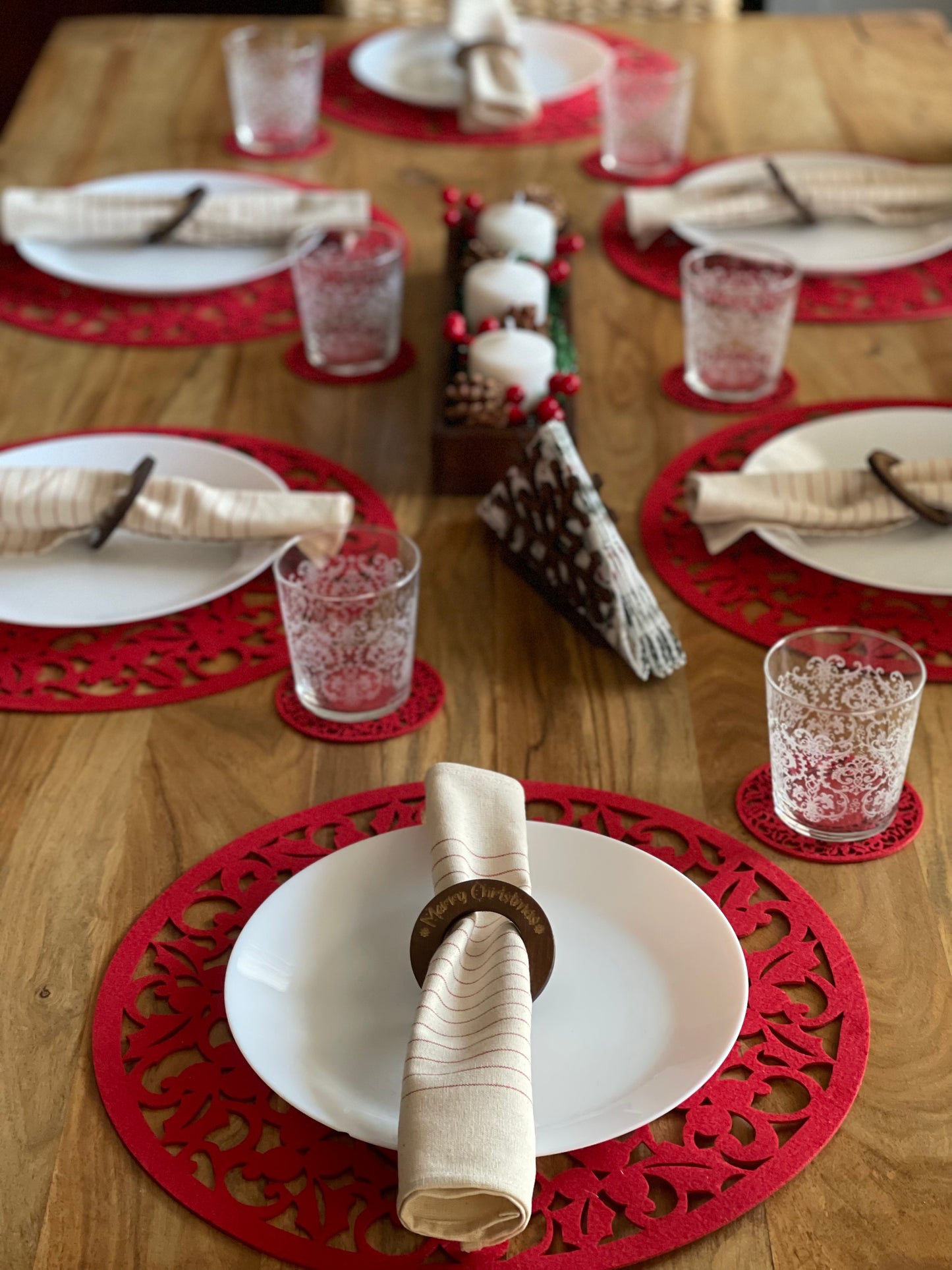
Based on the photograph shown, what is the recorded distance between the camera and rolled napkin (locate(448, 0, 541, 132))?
6.02 feet

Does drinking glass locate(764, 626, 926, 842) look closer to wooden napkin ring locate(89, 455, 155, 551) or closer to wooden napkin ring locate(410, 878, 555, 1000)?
wooden napkin ring locate(410, 878, 555, 1000)

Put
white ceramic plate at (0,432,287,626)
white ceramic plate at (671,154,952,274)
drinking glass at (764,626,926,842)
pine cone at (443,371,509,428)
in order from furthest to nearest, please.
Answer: white ceramic plate at (671,154,952,274) → pine cone at (443,371,509,428) → white ceramic plate at (0,432,287,626) → drinking glass at (764,626,926,842)

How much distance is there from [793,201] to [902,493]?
24.3 inches

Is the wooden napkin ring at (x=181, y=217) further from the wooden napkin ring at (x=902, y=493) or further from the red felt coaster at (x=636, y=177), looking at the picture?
the wooden napkin ring at (x=902, y=493)

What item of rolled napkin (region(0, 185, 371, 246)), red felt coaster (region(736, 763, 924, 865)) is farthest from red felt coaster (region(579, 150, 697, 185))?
red felt coaster (region(736, 763, 924, 865))

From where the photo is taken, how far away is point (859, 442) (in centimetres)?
122

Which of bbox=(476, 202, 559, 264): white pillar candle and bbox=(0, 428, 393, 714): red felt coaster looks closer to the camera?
bbox=(0, 428, 393, 714): red felt coaster

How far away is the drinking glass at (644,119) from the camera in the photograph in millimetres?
1674

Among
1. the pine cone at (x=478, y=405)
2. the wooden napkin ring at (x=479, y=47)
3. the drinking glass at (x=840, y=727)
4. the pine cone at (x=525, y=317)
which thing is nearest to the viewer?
the drinking glass at (x=840, y=727)

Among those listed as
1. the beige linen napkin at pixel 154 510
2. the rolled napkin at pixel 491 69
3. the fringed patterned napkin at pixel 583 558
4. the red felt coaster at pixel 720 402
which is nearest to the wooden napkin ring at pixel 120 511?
the beige linen napkin at pixel 154 510

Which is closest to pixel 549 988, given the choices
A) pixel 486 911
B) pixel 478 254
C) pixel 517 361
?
pixel 486 911

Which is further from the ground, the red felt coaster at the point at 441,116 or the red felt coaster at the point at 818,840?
the red felt coaster at the point at 818,840

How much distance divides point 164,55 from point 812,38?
1.00 meters

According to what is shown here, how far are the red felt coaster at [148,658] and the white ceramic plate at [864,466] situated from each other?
400 millimetres
